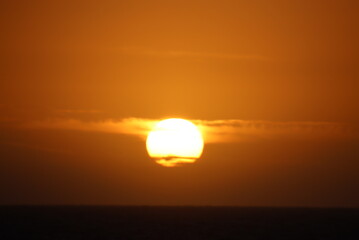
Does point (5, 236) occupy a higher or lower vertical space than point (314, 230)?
lower

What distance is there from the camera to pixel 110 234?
7669 centimetres

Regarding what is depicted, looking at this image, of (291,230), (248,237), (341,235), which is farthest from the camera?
(291,230)

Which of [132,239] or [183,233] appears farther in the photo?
[183,233]

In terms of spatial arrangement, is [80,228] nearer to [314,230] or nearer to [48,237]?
[48,237]

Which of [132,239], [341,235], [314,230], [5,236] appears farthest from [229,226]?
[5,236]

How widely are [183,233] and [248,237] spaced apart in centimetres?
697

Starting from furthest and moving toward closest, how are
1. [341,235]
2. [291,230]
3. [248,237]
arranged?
[291,230] < [341,235] < [248,237]

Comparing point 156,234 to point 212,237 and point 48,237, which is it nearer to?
point 212,237

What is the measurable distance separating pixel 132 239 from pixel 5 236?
1224cm

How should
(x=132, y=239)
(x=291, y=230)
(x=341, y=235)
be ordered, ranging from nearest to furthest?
(x=132, y=239)
(x=341, y=235)
(x=291, y=230)

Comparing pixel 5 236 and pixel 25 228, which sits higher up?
pixel 25 228

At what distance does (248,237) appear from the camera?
76.2 m

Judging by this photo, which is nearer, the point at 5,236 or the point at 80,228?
the point at 5,236

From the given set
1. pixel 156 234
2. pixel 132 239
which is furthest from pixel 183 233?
pixel 132 239
